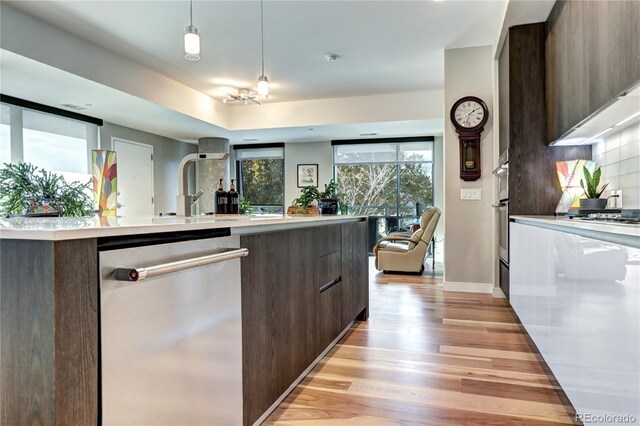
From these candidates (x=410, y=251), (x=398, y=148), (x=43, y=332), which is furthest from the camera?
(x=398, y=148)

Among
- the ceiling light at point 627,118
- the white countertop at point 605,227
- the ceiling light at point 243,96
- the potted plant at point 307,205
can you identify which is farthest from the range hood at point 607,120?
the ceiling light at point 243,96

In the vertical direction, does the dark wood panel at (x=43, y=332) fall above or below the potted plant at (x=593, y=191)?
below

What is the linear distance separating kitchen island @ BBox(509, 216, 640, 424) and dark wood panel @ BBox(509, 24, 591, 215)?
1.28 metres

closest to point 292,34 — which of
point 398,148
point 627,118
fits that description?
point 627,118

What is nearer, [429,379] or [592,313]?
[592,313]

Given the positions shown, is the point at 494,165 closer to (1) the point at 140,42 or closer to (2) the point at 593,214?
(2) the point at 593,214

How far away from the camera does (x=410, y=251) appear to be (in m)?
5.39

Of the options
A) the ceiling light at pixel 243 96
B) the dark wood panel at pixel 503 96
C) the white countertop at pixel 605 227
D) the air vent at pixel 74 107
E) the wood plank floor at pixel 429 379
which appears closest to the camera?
the white countertop at pixel 605 227

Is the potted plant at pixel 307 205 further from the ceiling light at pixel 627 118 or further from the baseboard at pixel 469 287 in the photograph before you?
the ceiling light at pixel 627 118

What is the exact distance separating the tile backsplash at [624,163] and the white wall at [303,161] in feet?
19.8

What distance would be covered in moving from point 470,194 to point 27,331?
4.25 metres

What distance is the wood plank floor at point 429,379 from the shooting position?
1.71 metres

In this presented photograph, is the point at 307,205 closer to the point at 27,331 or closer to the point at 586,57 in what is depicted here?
the point at 586,57

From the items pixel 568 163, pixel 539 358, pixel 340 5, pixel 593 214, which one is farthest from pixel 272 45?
pixel 539 358
